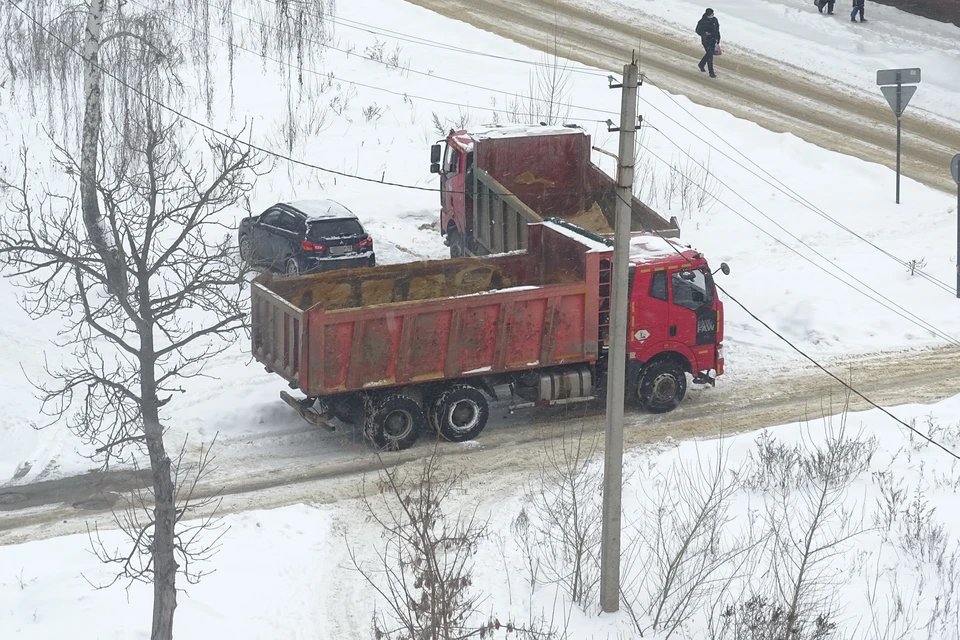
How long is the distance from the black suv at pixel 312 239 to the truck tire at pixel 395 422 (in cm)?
535

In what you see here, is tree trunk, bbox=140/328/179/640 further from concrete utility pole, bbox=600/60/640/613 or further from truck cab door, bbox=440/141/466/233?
truck cab door, bbox=440/141/466/233

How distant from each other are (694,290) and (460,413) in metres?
3.47

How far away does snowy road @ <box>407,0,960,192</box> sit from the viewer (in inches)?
973

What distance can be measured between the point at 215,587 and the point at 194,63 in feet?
64.9

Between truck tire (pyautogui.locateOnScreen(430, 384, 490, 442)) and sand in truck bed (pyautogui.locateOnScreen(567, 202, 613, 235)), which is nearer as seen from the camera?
truck tire (pyautogui.locateOnScreen(430, 384, 490, 442))

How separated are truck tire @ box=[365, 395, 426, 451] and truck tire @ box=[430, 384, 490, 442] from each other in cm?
25

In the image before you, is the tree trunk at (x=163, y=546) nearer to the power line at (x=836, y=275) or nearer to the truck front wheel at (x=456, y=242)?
the truck front wheel at (x=456, y=242)

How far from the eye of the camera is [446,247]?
20.7 m

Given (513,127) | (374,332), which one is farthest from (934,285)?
(374,332)

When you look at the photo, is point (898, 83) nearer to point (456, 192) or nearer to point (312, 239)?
point (456, 192)

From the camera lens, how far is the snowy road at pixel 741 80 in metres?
24.7

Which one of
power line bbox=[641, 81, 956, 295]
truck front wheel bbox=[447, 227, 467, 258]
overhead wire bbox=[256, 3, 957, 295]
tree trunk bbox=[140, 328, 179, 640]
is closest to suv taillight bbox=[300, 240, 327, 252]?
truck front wheel bbox=[447, 227, 467, 258]

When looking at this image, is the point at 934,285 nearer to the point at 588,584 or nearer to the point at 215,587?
the point at 588,584

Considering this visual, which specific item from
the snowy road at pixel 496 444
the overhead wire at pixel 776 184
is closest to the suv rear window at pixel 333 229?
the snowy road at pixel 496 444
